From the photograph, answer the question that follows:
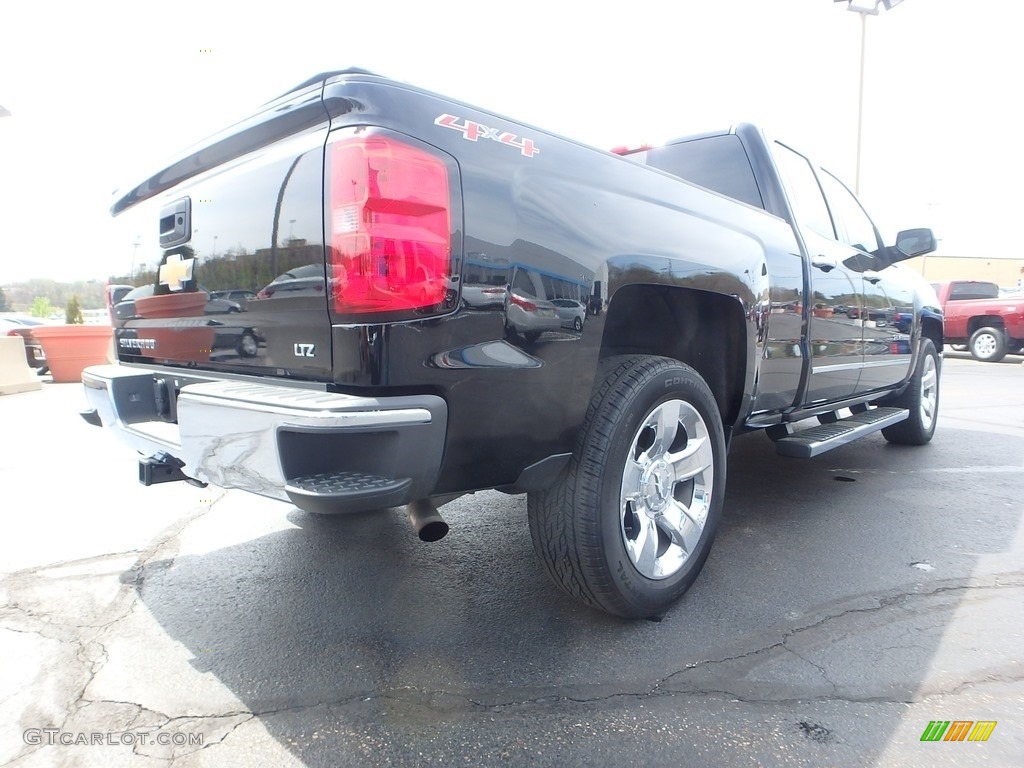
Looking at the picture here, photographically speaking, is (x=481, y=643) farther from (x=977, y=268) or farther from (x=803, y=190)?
(x=977, y=268)

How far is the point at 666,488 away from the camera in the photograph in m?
2.52

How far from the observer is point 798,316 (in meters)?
3.25

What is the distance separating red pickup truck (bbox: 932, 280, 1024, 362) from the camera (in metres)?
13.8

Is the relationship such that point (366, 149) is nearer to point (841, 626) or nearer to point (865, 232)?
point (841, 626)

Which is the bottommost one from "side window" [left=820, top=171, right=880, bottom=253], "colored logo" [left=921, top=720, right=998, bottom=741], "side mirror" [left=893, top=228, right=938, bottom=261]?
"colored logo" [left=921, top=720, right=998, bottom=741]

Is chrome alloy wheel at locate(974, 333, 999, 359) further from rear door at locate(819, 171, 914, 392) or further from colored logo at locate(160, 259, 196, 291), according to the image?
colored logo at locate(160, 259, 196, 291)

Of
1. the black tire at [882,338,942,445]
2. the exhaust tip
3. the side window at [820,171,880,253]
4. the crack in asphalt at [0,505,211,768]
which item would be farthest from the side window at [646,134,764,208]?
the crack in asphalt at [0,505,211,768]

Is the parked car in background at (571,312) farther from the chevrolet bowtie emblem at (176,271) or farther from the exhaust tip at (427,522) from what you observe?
the chevrolet bowtie emblem at (176,271)

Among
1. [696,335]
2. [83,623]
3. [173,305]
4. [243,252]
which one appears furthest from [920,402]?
[83,623]

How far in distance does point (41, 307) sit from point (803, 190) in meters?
29.7

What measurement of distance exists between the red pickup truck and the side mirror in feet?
39.8

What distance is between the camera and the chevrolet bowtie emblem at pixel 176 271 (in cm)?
232

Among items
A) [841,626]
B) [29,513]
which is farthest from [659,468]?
[29,513]

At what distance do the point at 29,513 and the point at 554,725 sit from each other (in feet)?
11.2
